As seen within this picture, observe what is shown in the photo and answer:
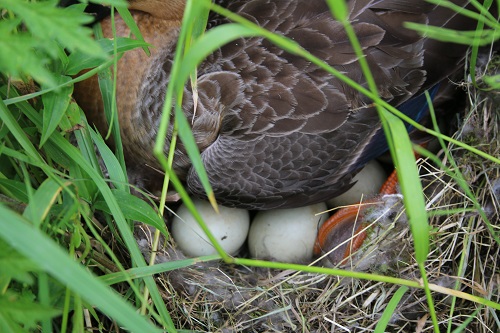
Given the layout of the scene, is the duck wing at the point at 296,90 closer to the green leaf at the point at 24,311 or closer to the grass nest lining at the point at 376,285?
the grass nest lining at the point at 376,285

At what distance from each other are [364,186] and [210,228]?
50cm

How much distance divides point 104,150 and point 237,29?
65 cm

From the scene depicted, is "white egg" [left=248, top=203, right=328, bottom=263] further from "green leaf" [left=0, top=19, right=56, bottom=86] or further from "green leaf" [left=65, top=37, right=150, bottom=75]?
"green leaf" [left=0, top=19, right=56, bottom=86]

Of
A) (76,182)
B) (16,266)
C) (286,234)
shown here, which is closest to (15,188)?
(76,182)

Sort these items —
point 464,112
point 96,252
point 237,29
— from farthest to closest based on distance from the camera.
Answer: point 464,112 → point 96,252 → point 237,29

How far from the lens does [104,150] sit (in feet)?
4.76

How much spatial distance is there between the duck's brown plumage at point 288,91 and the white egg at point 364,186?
218 mm

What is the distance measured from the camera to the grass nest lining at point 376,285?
63.7 inches

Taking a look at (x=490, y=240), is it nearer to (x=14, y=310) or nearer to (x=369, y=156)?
(x=369, y=156)

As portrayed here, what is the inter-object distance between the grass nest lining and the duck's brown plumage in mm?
228

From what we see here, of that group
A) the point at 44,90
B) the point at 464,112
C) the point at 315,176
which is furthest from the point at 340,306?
the point at 44,90

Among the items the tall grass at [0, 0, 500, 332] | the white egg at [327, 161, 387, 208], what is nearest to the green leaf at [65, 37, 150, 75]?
the tall grass at [0, 0, 500, 332]

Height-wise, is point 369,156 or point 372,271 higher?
point 369,156

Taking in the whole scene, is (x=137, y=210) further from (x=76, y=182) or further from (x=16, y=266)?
(x=16, y=266)
